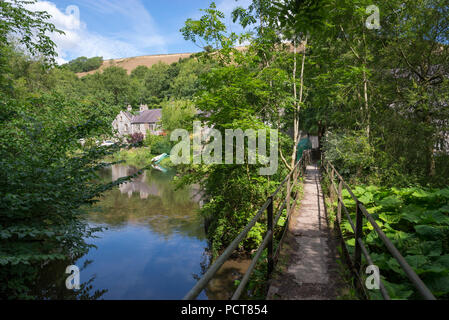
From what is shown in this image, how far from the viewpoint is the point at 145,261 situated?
10.6m

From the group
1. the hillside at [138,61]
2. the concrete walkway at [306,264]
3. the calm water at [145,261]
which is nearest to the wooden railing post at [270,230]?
the concrete walkway at [306,264]

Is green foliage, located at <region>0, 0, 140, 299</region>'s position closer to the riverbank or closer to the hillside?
the riverbank

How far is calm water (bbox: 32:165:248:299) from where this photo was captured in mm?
8328

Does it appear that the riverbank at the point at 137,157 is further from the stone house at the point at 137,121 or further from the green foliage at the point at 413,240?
the green foliage at the point at 413,240

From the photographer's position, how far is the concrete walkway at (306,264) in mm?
3328

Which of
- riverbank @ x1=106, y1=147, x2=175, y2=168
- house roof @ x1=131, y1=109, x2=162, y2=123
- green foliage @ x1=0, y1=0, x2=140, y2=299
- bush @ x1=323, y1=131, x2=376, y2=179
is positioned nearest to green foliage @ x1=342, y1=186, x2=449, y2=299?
bush @ x1=323, y1=131, x2=376, y2=179

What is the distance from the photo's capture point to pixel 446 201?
513cm

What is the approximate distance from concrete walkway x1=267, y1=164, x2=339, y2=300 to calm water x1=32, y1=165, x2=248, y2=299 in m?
2.84

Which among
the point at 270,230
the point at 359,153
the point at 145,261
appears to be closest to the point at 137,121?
the point at 145,261

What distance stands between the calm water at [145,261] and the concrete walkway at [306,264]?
2835mm

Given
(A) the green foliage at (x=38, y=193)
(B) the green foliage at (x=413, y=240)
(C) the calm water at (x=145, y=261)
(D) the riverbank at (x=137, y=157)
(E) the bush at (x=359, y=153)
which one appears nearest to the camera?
(B) the green foliage at (x=413, y=240)

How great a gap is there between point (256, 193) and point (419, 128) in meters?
5.98

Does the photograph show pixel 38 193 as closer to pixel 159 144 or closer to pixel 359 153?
pixel 359 153
